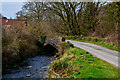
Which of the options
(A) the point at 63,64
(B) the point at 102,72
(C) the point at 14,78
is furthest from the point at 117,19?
(C) the point at 14,78

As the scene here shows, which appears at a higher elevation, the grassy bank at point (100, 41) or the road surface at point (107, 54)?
the grassy bank at point (100, 41)

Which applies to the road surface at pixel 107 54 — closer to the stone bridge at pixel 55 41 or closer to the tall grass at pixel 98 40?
the tall grass at pixel 98 40

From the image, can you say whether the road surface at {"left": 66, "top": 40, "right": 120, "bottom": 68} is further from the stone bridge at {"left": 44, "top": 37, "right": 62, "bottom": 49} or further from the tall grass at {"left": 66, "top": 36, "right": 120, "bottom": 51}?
the stone bridge at {"left": 44, "top": 37, "right": 62, "bottom": 49}

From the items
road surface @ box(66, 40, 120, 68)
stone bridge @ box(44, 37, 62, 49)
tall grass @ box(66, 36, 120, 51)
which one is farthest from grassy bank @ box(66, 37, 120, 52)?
stone bridge @ box(44, 37, 62, 49)

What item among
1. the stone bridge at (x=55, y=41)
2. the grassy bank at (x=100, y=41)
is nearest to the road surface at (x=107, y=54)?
the grassy bank at (x=100, y=41)

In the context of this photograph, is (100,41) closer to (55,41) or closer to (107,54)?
(55,41)

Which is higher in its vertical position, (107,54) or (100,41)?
(100,41)

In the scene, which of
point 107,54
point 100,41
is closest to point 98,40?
point 100,41

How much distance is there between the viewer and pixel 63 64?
7.57 meters

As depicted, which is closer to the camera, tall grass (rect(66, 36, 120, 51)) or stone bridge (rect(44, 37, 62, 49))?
tall grass (rect(66, 36, 120, 51))

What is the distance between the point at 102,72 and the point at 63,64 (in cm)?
328

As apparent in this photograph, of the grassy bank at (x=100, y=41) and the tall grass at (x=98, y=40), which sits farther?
the tall grass at (x=98, y=40)

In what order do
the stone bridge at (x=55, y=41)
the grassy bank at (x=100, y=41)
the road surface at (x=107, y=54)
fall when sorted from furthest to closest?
the stone bridge at (x=55, y=41) < the grassy bank at (x=100, y=41) < the road surface at (x=107, y=54)

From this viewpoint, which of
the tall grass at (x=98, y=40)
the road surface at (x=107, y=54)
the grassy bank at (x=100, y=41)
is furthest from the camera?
the tall grass at (x=98, y=40)
